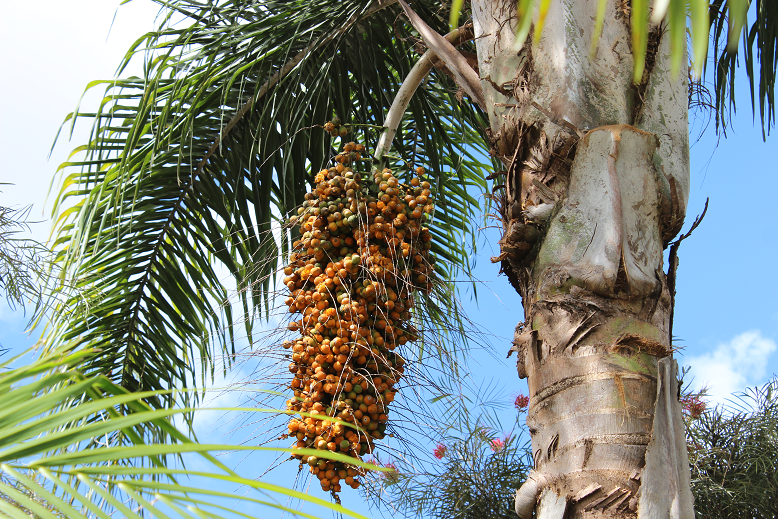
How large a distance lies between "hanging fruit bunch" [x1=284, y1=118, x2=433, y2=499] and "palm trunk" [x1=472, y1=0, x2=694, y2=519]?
Result: 0.42m

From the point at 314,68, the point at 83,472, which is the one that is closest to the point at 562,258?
the point at 83,472

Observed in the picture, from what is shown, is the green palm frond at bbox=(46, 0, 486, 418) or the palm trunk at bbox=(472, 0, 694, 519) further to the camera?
the green palm frond at bbox=(46, 0, 486, 418)

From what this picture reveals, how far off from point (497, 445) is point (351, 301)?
2.35 metres

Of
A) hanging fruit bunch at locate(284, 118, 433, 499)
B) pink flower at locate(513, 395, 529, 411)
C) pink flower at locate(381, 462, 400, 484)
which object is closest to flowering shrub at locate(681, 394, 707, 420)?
pink flower at locate(513, 395, 529, 411)

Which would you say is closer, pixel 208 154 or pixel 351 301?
pixel 351 301

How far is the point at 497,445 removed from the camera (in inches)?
157

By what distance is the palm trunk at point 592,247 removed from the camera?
141cm

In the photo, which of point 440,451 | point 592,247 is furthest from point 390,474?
point 592,247

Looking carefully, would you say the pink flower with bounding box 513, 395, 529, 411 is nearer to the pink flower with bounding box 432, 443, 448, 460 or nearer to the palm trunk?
the pink flower with bounding box 432, 443, 448, 460

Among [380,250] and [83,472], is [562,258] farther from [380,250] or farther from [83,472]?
[83,472]

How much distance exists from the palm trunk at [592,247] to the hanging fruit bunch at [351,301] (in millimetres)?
420

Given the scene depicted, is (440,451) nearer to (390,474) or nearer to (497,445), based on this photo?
(497,445)

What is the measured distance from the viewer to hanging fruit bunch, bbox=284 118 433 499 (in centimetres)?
191

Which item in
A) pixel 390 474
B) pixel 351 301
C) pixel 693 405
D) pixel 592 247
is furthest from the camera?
pixel 693 405
